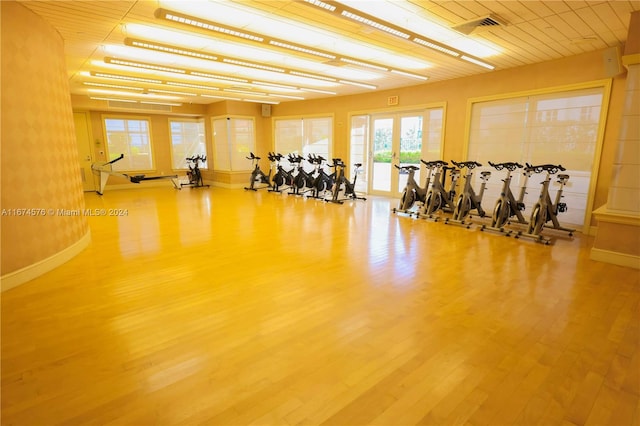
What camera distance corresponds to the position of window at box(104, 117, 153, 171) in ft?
34.8

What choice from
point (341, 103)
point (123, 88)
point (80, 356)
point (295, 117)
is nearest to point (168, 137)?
point (123, 88)

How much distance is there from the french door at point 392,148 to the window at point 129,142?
765 cm

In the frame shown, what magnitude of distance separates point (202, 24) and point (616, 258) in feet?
17.8

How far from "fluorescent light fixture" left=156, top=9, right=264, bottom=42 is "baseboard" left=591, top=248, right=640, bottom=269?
16.0ft

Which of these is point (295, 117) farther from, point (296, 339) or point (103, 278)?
point (296, 339)

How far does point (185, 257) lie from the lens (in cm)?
410

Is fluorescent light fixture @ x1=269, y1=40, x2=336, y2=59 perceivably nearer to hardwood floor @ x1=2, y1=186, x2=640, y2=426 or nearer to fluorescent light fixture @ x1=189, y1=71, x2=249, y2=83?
fluorescent light fixture @ x1=189, y1=71, x2=249, y2=83

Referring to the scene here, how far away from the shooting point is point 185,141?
12156 mm

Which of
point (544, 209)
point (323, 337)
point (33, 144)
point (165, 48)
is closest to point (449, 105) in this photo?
point (544, 209)

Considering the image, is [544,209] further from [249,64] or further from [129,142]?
[129,142]

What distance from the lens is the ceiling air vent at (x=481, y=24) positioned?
3.86 m

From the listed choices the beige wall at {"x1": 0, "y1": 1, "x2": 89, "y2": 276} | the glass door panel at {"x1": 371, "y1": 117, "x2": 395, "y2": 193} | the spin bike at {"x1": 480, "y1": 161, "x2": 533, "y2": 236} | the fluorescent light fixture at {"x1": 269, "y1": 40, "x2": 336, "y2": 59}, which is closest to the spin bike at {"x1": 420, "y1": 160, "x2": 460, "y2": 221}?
the spin bike at {"x1": 480, "y1": 161, "x2": 533, "y2": 236}

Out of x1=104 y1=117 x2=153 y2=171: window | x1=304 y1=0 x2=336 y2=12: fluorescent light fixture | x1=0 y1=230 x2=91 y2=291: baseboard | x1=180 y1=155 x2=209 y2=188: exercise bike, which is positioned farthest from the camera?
x1=180 y1=155 x2=209 y2=188: exercise bike

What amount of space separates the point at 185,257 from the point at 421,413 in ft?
10.7
